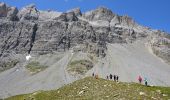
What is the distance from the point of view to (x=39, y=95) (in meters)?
50.6

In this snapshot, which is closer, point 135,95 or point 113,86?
point 135,95

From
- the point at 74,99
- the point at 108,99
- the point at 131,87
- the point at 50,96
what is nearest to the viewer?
the point at 108,99

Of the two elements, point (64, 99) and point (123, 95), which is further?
point (64, 99)

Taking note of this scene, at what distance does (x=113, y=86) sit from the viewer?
45.2 m

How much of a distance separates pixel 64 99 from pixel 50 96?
5.48 meters

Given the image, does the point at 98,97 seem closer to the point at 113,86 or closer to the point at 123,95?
the point at 123,95

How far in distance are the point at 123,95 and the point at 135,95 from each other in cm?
134

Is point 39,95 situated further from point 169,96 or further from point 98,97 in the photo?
point 169,96

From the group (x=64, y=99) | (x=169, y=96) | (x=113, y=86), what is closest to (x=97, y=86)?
(x=113, y=86)

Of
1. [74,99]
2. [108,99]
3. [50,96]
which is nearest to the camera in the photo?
[108,99]

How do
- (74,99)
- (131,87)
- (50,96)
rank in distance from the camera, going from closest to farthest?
(74,99), (131,87), (50,96)

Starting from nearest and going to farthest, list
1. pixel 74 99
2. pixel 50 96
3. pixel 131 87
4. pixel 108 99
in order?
pixel 108 99 → pixel 74 99 → pixel 131 87 → pixel 50 96

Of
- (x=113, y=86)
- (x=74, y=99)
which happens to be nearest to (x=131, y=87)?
(x=113, y=86)

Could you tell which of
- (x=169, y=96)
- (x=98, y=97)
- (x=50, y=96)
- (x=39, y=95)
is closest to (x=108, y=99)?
(x=98, y=97)
